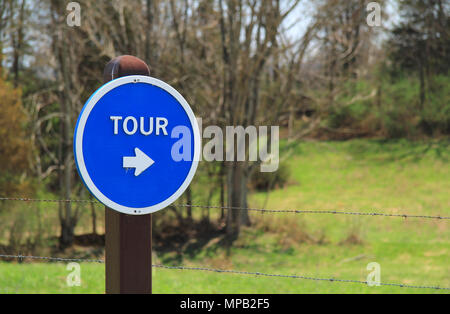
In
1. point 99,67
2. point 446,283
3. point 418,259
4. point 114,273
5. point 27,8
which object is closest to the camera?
point 114,273

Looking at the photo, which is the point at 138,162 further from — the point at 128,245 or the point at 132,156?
A: the point at 128,245

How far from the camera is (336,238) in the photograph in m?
12.3

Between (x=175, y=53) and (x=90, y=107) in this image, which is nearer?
(x=90, y=107)

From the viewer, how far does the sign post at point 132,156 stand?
7.18 feet

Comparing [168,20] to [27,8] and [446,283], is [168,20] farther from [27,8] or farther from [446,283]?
[446,283]

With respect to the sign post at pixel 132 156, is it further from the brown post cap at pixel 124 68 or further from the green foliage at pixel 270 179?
the green foliage at pixel 270 179

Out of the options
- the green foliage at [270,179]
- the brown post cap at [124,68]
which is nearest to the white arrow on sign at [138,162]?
the brown post cap at [124,68]

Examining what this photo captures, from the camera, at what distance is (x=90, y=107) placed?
2.18 meters

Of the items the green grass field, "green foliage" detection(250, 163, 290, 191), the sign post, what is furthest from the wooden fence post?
"green foliage" detection(250, 163, 290, 191)

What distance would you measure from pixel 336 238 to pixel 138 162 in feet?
34.9

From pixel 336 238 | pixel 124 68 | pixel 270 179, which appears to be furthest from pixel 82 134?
pixel 270 179

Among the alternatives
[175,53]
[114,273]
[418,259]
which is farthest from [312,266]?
[114,273]

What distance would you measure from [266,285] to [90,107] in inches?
209

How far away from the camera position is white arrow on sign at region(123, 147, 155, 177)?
2.22m
